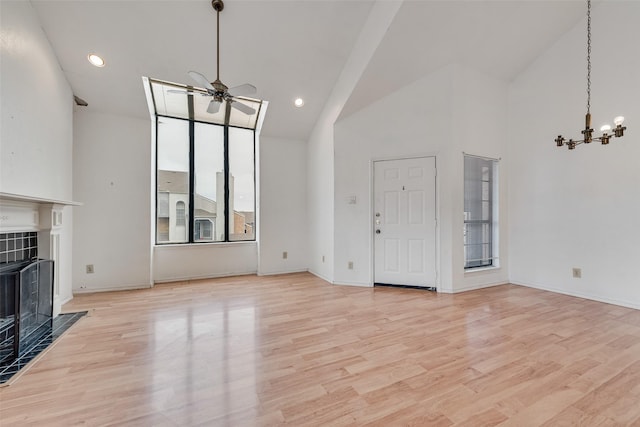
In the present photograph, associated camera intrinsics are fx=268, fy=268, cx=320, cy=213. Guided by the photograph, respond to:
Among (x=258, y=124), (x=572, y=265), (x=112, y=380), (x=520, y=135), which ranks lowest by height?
(x=112, y=380)

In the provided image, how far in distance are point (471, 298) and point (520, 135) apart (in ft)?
9.12

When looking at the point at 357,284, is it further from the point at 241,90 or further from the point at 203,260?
the point at 241,90

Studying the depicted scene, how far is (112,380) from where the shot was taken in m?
1.88

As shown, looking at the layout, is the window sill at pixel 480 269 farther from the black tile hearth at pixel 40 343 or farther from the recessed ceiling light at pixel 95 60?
the recessed ceiling light at pixel 95 60

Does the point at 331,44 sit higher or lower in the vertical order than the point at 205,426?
higher

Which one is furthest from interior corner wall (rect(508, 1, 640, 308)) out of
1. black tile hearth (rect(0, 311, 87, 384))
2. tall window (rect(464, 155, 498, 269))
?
black tile hearth (rect(0, 311, 87, 384))

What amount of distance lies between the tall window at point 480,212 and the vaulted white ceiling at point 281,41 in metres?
1.51

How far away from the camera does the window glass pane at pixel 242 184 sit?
5.27 metres

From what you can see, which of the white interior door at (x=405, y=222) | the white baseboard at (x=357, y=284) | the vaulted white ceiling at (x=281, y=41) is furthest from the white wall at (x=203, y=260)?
the white interior door at (x=405, y=222)

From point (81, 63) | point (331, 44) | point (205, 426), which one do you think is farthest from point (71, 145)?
point (205, 426)

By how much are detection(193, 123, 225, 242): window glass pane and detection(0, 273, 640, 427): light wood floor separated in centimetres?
182

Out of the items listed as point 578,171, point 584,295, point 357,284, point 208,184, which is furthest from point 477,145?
point 208,184

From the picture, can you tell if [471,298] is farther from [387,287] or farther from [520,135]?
[520,135]

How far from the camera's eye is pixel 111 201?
4102 millimetres
